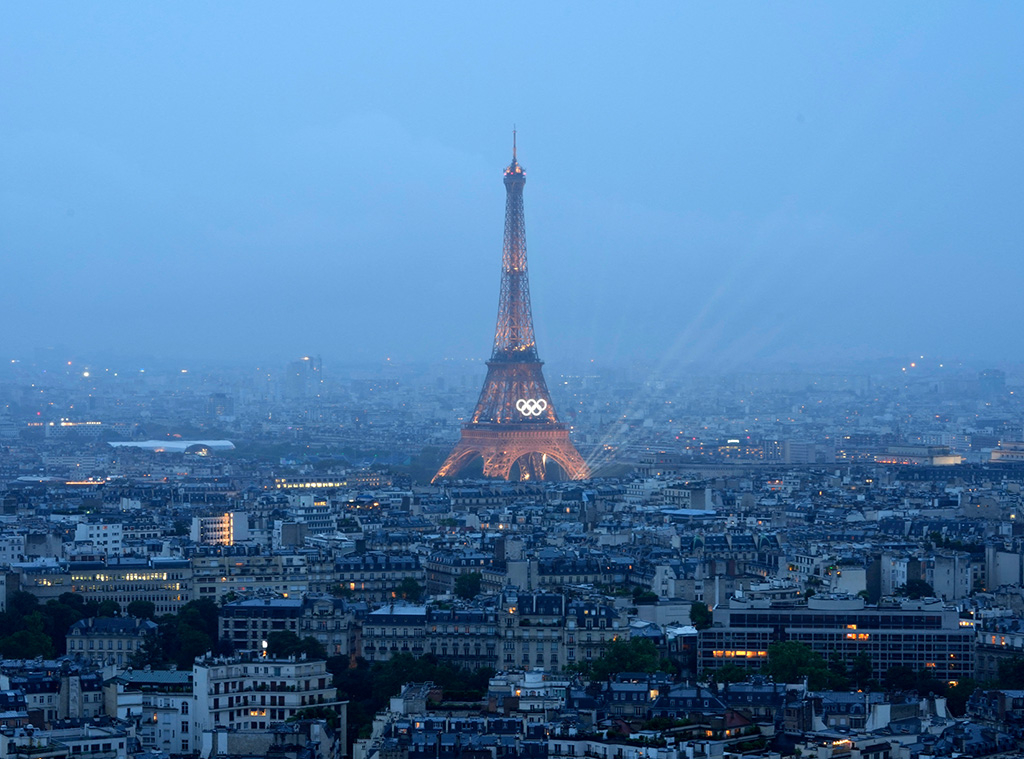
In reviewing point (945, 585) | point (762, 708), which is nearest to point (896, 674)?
point (762, 708)

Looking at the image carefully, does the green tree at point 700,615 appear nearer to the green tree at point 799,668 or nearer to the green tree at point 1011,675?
the green tree at point 799,668

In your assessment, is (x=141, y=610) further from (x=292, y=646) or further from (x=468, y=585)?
(x=292, y=646)

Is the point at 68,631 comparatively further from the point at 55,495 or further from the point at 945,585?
the point at 55,495

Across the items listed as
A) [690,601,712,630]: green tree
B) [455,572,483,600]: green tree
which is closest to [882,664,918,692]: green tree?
[690,601,712,630]: green tree

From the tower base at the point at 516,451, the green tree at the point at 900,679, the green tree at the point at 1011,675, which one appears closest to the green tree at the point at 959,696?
the green tree at the point at 1011,675

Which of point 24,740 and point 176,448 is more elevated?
point 176,448

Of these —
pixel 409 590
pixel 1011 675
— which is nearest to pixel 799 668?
pixel 1011 675

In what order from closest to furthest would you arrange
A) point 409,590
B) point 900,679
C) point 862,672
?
point 900,679 → point 862,672 → point 409,590
